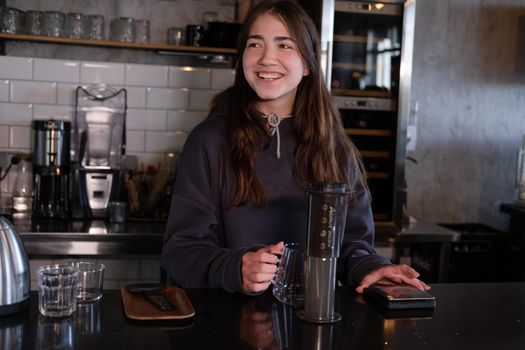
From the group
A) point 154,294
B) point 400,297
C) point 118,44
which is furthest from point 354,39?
point 154,294

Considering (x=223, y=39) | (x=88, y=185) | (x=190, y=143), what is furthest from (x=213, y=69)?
(x=190, y=143)

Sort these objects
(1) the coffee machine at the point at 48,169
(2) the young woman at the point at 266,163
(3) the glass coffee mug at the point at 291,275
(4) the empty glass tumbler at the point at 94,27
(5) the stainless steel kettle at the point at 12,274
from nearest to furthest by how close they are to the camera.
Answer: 1. (5) the stainless steel kettle at the point at 12,274
2. (3) the glass coffee mug at the point at 291,275
3. (2) the young woman at the point at 266,163
4. (1) the coffee machine at the point at 48,169
5. (4) the empty glass tumbler at the point at 94,27

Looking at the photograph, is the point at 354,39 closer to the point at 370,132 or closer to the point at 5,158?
the point at 370,132

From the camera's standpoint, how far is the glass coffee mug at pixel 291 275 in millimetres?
1444

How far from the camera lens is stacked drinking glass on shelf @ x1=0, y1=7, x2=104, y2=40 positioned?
10.8 feet

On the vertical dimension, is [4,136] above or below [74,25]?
below

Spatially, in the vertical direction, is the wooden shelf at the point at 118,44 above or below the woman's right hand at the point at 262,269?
above

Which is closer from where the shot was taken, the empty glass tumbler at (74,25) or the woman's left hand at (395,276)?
the woman's left hand at (395,276)

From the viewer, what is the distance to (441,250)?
11.4 feet

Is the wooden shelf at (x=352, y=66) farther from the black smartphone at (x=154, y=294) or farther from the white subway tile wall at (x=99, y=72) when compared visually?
the black smartphone at (x=154, y=294)

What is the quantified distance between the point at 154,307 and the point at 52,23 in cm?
231

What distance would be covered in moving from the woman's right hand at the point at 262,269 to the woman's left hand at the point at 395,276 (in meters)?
0.27

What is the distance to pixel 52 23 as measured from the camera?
333cm

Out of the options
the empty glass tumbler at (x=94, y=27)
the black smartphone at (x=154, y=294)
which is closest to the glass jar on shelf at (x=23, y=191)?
the empty glass tumbler at (x=94, y=27)
